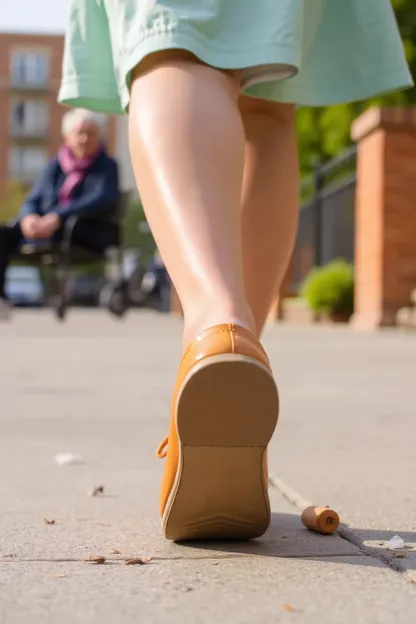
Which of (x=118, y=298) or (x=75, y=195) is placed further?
(x=118, y=298)

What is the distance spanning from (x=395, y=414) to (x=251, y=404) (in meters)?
1.69

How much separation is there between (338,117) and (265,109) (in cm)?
1827

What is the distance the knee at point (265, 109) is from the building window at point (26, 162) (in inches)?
2122

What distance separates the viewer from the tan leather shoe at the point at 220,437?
1161 mm

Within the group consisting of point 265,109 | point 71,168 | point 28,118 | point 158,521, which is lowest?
point 158,521

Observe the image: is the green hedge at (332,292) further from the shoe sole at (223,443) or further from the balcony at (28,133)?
the balcony at (28,133)

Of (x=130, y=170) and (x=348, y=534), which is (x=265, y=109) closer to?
(x=348, y=534)

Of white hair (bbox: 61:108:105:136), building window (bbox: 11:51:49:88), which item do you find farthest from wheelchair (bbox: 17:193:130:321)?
building window (bbox: 11:51:49:88)

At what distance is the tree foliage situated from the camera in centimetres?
1838

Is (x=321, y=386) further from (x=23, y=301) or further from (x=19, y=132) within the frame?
(x=19, y=132)

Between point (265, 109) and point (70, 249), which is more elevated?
point (265, 109)

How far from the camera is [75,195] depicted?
761 centimetres

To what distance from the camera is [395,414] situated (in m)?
2.78

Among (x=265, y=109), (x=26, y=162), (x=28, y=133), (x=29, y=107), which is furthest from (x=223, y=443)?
(x=29, y=107)
